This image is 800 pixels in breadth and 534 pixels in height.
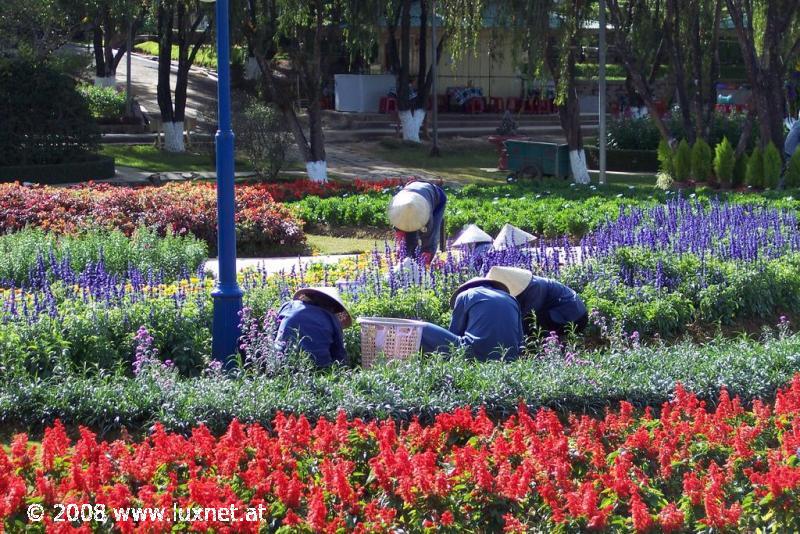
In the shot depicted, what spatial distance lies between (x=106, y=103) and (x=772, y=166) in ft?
69.0

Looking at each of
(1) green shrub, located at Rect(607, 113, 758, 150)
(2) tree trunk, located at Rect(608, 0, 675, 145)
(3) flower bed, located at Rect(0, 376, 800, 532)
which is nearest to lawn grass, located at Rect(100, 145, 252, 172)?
(2) tree trunk, located at Rect(608, 0, 675, 145)

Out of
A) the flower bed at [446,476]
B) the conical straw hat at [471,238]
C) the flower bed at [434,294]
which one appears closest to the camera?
the flower bed at [446,476]

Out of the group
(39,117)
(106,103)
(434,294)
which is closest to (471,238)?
(434,294)

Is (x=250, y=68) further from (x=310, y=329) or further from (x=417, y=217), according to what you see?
(x=310, y=329)

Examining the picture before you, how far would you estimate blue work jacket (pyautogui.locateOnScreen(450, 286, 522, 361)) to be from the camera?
7355mm

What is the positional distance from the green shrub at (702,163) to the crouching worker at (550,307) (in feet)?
42.2

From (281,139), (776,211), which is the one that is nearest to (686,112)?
(281,139)

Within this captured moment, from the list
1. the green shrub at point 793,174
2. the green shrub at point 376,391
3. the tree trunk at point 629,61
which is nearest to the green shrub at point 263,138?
the tree trunk at point 629,61

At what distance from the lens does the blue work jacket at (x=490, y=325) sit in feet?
24.1

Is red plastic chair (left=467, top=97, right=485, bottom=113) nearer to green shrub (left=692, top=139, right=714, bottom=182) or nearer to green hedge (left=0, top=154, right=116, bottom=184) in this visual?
green hedge (left=0, top=154, right=116, bottom=184)

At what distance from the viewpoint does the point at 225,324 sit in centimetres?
748

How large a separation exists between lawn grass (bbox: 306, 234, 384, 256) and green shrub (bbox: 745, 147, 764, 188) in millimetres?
7578

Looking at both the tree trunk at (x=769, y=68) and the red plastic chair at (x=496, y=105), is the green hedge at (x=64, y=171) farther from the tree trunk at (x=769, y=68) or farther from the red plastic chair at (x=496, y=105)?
the red plastic chair at (x=496, y=105)

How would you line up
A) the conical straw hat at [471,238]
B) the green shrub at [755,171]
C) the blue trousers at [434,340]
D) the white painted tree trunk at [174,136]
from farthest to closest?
the white painted tree trunk at [174,136] < the green shrub at [755,171] < the conical straw hat at [471,238] < the blue trousers at [434,340]
